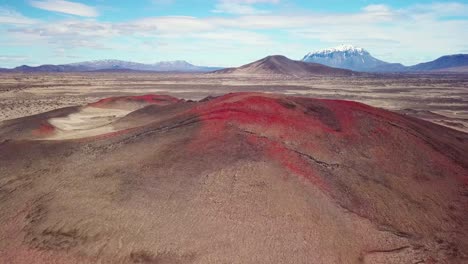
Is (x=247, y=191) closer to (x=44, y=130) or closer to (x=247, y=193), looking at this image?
(x=247, y=193)

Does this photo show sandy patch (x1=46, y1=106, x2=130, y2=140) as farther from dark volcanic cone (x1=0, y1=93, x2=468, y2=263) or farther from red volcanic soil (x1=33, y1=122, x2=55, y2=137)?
dark volcanic cone (x1=0, y1=93, x2=468, y2=263)

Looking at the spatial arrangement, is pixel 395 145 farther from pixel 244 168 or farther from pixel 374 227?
pixel 244 168

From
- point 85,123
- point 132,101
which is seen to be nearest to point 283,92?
point 132,101

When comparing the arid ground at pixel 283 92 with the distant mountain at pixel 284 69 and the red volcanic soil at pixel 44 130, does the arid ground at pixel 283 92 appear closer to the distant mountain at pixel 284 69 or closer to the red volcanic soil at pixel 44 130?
the red volcanic soil at pixel 44 130

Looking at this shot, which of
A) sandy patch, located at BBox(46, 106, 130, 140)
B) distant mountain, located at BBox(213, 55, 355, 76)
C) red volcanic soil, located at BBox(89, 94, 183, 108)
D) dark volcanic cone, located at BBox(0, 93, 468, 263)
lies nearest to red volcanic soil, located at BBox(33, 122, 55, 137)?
sandy patch, located at BBox(46, 106, 130, 140)

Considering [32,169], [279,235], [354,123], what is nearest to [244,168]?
[279,235]

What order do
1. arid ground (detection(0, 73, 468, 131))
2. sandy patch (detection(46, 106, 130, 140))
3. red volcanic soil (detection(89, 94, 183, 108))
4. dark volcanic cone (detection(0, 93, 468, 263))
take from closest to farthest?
dark volcanic cone (detection(0, 93, 468, 263)) < sandy patch (detection(46, 106, 130, 140)) < red volcanic soil (detection(89, 94, 183, 108)) < arid ground (detection(0, 73, 468, 131))

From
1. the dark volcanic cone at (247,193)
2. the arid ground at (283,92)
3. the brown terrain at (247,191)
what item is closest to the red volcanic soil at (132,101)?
the arid ground at (283,92)

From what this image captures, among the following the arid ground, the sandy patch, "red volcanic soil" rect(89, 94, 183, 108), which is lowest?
the arid ground
